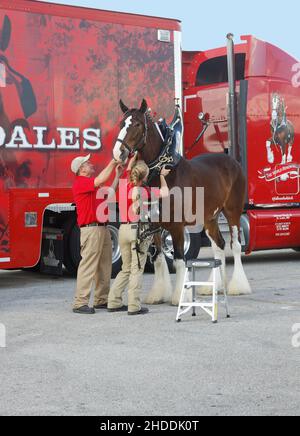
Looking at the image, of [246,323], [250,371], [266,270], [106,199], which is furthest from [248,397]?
[266,270]

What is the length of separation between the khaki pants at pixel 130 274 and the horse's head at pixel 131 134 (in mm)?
857

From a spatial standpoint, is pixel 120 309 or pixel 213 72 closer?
pixel 120 309

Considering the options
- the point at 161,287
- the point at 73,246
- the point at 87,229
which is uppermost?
the point at 87,229

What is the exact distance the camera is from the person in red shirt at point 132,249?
1016 centimetres

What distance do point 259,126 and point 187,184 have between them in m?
4.75

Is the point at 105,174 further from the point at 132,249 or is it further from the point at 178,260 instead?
the point at 178,260

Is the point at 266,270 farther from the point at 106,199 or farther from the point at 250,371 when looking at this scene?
the point at 250,371

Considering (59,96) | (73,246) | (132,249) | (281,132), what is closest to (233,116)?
(281,132)

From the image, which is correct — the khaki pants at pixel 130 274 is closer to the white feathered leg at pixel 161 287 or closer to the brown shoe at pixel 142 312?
the brown shoe at pixel 142 312

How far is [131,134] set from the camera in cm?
1029

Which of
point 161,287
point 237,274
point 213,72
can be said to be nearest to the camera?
point 161,287

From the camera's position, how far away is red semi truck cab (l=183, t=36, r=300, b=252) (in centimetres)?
1548

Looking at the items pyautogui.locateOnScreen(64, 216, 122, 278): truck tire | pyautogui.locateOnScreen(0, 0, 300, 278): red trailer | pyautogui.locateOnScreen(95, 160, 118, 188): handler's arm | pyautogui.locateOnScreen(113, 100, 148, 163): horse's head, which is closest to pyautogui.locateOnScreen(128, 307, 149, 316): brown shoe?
pyautogui.locateOnScreen(95, 160, 118, 188): handler's arm

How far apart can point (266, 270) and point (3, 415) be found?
377 inches
